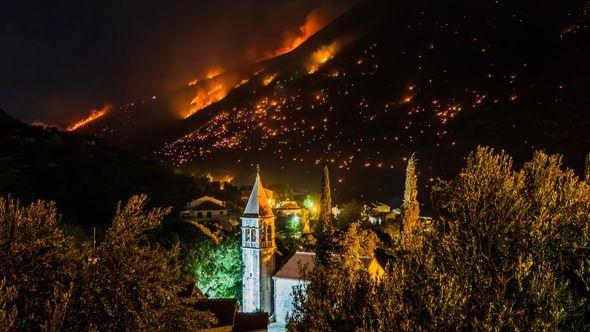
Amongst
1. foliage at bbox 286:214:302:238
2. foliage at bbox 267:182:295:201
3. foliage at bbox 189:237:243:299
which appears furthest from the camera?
foliage at bbox 267:182:295:201

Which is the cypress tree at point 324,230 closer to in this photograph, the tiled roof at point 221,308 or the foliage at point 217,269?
the tiled roof at point 221,308

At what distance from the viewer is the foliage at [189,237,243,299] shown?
116 ft

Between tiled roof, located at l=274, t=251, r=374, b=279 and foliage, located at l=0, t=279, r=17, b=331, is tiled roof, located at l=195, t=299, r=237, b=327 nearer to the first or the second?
tiled roof, located at l=274, t=251, r=374, b=279

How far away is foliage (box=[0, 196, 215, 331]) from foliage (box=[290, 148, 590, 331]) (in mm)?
4209

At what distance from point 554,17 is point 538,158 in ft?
614

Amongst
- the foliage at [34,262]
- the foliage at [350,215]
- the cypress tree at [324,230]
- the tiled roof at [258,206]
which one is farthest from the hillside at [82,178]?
the foliage at [34,262]

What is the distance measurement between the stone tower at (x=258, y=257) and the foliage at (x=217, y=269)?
1846 millimetres

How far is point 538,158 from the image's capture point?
15672mm

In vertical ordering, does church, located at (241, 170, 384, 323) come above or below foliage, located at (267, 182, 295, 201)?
below

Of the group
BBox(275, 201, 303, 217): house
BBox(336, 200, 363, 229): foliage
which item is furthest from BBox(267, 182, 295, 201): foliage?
BBox(336, 200, 363, 229): foliage

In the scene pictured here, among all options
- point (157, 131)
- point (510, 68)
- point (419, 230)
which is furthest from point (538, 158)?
point (157, 131)

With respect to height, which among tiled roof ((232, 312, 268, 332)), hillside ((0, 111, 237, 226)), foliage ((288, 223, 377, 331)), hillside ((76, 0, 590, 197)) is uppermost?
hillside ((76, 0, 590, 197))

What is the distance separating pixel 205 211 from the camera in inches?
Answer: 2046

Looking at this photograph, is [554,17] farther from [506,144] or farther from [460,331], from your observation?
[460,331]
